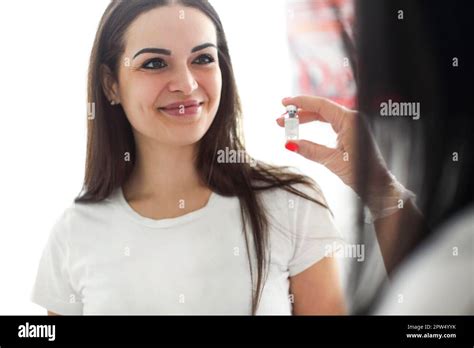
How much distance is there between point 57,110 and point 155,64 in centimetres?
27

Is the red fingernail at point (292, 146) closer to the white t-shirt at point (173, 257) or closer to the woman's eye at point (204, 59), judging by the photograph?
the white t-shirt at point (173, 257)

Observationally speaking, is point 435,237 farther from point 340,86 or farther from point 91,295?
point 91,295

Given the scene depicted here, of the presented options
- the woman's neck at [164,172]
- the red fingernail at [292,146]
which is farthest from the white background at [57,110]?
the woman's neck at [164,172]

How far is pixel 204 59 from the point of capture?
3.90 feet

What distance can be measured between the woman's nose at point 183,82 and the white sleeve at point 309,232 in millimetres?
318

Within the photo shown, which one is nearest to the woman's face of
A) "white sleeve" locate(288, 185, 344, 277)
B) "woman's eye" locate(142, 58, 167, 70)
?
"woman's eye" locate(142, 58, 167, 70)

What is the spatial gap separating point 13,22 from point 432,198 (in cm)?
107

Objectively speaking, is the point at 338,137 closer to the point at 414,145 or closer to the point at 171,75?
the point at 414,145

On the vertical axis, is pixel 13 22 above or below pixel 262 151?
above

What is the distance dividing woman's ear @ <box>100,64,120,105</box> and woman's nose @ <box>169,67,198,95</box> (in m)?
0.13

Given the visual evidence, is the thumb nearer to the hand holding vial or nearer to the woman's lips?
the hand holding vial

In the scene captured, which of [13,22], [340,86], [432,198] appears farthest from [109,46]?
[432,198]

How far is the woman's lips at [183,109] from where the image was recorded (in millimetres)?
1191

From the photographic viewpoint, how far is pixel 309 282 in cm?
120
